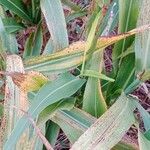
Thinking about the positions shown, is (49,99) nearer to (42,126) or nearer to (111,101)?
(42,126)

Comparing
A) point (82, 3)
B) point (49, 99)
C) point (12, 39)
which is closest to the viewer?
point (49, 99)

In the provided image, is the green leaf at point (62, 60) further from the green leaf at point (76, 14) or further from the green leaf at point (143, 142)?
the green leaf at point (76, 14)

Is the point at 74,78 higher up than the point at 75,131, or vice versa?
the point at 74,78

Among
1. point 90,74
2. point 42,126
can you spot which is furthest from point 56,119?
point 90,74

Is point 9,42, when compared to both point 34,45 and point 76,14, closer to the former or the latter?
point 34,45

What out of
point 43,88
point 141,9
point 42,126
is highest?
point 141,9

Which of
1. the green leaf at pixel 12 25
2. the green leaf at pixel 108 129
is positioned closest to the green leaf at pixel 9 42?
the green leaf at pixel 12 25

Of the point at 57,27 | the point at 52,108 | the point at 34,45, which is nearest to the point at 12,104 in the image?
the point at 52,108
